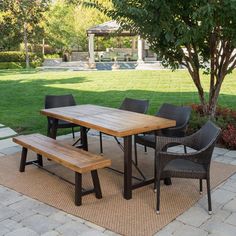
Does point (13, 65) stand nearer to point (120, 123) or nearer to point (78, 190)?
point (120, 123)

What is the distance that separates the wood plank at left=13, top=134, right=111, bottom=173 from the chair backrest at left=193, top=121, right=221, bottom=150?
3.33 feet

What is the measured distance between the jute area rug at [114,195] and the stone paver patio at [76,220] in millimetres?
88

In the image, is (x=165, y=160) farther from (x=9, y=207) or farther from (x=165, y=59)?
(x=165, y=59)

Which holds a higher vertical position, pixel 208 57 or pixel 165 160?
pixel 208 57

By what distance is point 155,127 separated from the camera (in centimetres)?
395

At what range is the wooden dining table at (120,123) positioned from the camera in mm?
3770

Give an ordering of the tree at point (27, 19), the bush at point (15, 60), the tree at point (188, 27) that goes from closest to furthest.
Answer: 1. the tree at point (188, 27)
2. the tree at point (27, 19)
3. the bush at point (15, 60)

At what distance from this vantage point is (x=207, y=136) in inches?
146

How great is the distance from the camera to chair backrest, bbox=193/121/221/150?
11.3 ft

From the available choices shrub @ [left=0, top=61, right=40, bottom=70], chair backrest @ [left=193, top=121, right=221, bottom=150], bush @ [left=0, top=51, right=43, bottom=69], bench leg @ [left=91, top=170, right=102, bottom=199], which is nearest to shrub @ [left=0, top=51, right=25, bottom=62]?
bush @ [left=0, top=51, right=43, bottom=69]

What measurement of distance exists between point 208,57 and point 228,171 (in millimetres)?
2810

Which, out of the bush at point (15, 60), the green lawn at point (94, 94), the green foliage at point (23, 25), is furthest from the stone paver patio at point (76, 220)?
the bush at point (15, 60)

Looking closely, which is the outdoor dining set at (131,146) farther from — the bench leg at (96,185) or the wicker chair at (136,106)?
the wicker chair at (136,106)

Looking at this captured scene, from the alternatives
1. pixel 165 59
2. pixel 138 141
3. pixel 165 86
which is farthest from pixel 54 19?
pixel 138 141
